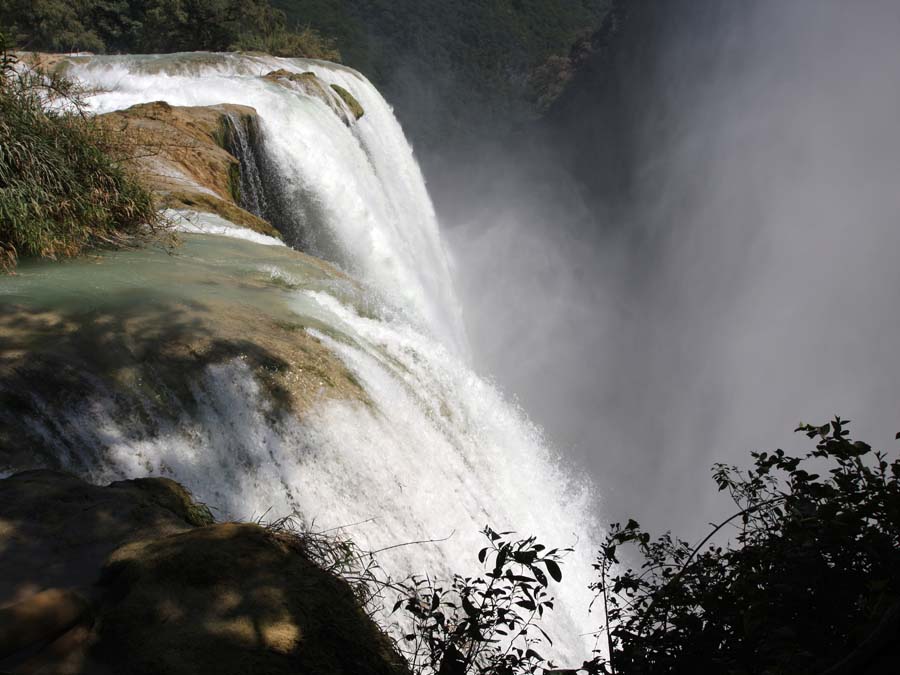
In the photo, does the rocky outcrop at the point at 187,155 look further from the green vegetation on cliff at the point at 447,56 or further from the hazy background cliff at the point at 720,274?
the green vegetation on cliff at the point at 447,56

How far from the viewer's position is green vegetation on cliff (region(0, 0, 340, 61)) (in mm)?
23297

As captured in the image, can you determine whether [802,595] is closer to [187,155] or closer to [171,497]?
[171,497]

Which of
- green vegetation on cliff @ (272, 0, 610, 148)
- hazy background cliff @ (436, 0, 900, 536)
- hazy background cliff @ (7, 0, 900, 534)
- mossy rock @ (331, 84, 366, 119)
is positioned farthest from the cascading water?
green vegetation on cliff @ (272, 0, 610, 148)

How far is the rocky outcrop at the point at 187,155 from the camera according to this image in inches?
237

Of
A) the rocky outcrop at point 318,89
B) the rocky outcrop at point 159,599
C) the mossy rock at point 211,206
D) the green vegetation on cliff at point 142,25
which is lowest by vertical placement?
the rocky outcrop at point 159,599

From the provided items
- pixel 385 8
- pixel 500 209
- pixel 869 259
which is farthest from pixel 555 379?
pixel 385 8

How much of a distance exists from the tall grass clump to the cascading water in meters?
0.33

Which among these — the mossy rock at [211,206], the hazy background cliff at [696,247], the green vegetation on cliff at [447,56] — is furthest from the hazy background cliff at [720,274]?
the green vegetation on cliff at [447,56]

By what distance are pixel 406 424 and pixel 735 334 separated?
680 inches

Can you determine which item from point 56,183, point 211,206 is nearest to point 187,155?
point 211,206

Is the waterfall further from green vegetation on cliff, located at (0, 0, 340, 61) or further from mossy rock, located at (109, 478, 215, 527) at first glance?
green vegetation on cliff, located at (0, 0, 340, 61)

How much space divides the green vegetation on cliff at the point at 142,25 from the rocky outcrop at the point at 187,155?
65.2ft

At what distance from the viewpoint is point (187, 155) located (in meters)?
6.88

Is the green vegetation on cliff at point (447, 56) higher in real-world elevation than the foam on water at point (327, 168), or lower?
higher
